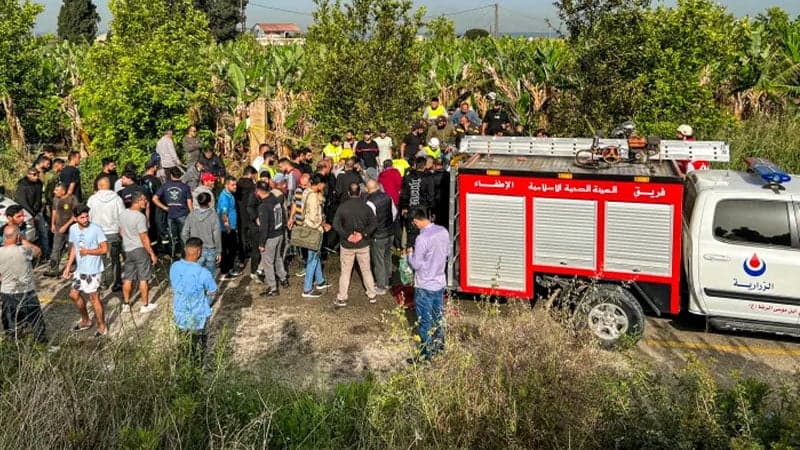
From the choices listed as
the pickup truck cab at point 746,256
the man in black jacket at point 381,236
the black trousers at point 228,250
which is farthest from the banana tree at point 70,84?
the pickup truck cab at point 746,256

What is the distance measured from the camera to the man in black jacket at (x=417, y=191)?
36.7 feet

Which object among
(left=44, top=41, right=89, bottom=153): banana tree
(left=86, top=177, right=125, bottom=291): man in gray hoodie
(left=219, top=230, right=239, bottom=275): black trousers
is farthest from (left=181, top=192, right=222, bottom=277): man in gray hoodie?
(left=44, top=41, right=89, bottom=153): banana tree

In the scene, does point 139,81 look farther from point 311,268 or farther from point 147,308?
point 311,268

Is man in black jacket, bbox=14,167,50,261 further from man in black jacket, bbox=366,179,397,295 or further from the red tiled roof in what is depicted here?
the red tiled roof

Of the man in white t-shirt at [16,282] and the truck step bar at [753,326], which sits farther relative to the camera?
the truck step bar at [753,326]

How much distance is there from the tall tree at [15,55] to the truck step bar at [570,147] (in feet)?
45.3

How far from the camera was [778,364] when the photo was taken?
327 inches

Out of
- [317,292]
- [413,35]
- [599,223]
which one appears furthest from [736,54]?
[317,292]

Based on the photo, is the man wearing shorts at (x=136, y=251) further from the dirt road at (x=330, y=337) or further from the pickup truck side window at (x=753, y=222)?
the pickup truck side window at (x=753, y=222)

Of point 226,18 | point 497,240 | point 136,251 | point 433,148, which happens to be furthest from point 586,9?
point 226,18

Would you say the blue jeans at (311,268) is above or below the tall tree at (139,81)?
below

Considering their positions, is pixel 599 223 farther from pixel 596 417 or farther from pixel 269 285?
pixel 269 285

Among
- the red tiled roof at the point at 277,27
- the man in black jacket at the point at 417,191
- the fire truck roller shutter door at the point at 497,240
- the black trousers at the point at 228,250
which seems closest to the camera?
the fire truck roller shutter door at the point at 497,240

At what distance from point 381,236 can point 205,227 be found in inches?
99.2
